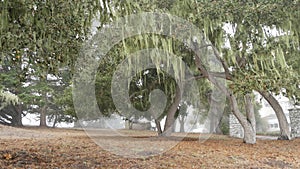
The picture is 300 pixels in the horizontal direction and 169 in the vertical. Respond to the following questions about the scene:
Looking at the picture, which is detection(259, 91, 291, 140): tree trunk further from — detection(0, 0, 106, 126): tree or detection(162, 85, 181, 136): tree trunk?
detection(0, 0, 106, 126): tree

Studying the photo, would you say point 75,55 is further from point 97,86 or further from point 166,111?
point 166,111

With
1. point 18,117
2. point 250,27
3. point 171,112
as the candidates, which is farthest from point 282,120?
point 18,117

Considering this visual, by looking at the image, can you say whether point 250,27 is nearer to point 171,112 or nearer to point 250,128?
point 250,128

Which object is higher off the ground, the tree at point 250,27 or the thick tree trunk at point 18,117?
the tree at point 250,27

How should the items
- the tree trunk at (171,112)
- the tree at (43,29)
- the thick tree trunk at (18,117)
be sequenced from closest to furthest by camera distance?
the tree at (43,29), the tree trunk at (171,112), the thick tree trunk at (18,117)

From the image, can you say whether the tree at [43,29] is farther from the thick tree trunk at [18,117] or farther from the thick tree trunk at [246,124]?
the thick tree trunk at [18,117]

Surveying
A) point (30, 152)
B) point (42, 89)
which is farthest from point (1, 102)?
point (30, 152)

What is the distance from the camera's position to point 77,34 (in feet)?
14.1

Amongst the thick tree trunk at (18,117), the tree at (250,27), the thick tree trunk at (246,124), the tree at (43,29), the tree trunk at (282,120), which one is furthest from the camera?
the thick tree trunk at (18,117)

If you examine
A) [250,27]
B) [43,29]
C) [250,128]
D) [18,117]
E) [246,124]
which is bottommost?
[250,128]

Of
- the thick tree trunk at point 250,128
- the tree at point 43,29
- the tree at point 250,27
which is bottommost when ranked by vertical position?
the thick tree trunk at point 250,128

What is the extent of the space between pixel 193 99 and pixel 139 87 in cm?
271

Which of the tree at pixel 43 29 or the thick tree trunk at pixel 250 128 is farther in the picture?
the thick tree trunk at pixel 250 128

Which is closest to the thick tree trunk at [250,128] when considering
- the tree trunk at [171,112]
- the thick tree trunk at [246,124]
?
the thick tree trunk at [246,124]
